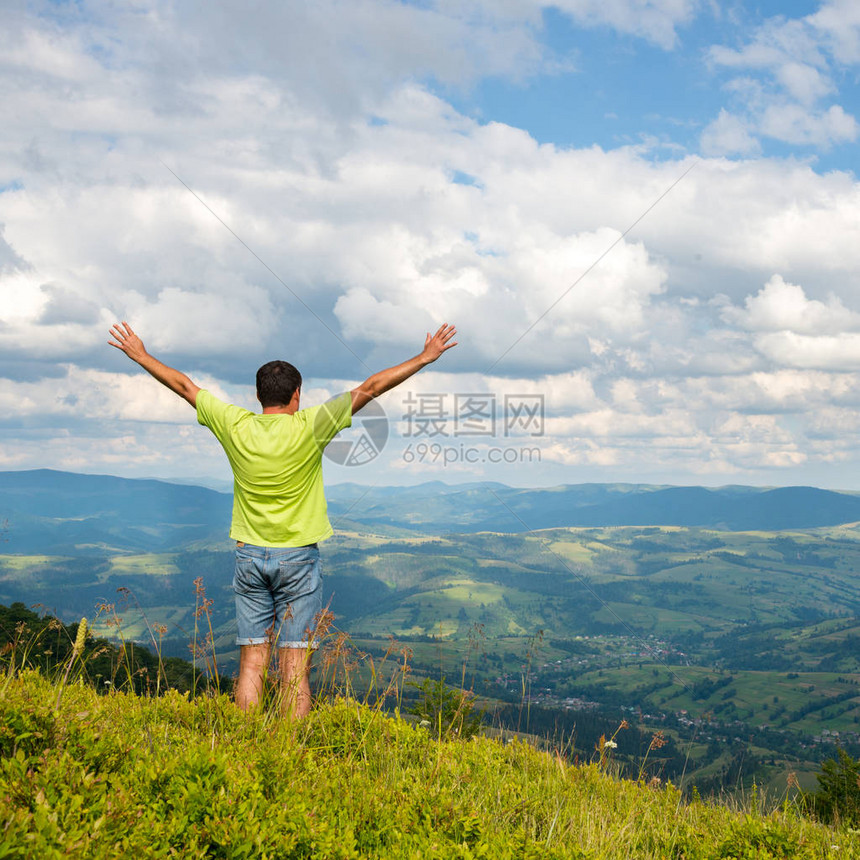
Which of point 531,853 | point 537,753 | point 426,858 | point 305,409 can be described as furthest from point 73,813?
point 537,753

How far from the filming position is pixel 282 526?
5.48 meters

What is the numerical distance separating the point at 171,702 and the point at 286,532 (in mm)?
1880

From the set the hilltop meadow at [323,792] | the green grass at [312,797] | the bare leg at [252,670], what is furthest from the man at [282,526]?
the green grass at [312,797]

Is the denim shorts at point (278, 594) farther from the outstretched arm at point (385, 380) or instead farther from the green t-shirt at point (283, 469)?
the outstretched arm at point (385, 380)

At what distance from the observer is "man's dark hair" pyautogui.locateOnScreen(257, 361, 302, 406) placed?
5.69 m

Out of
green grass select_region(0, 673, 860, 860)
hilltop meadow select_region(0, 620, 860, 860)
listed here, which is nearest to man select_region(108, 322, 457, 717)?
hilltop meadow select_region(0, 620, 860, 860)

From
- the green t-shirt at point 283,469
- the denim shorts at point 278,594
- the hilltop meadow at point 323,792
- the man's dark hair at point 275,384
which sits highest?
the man's dark hair at point 275,384

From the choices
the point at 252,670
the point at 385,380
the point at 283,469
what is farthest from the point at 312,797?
the point at 385,380

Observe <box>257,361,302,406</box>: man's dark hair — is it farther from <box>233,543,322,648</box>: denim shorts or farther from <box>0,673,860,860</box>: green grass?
<box>0,673,860,860</box>: green grass

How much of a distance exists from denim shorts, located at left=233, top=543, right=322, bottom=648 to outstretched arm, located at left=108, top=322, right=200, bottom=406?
1666mm

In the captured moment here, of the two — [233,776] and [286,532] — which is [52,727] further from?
[286,532]

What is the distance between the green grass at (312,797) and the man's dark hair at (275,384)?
2.63m

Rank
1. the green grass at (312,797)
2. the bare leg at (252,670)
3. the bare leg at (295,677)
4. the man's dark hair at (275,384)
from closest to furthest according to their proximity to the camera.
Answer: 1. the green grass at (312,797)
2. the bare leg at (295,677)
3. the bare leg at (252,670)
4. the man's dark hair at (275,384)

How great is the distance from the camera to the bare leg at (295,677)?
5422 millimetres
